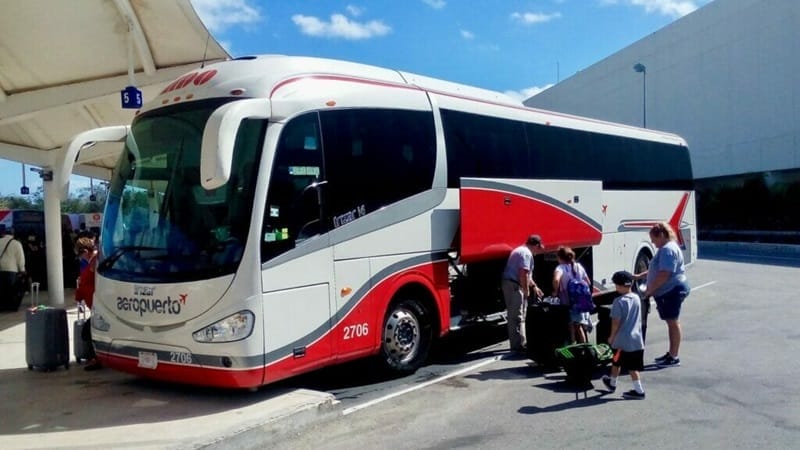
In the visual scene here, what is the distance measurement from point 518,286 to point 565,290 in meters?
0.72

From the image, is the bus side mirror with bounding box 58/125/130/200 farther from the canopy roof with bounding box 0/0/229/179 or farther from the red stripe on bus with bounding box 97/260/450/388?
the canopy roof with bounding box 0/0/229/179

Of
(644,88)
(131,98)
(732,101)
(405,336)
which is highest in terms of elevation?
(644,88)

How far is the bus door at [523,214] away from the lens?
880 centimetres

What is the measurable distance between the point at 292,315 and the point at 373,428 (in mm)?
1320

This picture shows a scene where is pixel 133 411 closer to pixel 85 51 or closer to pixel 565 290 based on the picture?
pixel 565 290

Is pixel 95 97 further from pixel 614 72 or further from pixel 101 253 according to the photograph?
pixel 614 72

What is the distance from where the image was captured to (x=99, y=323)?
7.04 m

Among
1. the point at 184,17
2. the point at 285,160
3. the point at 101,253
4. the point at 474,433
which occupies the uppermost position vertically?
the point at 184,17

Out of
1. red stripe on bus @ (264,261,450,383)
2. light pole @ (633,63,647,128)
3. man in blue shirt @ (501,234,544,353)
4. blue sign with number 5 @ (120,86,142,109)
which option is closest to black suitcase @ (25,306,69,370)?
red stripe on bus @ (264,261,450,383)

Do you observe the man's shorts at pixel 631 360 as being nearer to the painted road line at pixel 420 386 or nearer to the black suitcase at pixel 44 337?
the painted road line at pixel 420 386

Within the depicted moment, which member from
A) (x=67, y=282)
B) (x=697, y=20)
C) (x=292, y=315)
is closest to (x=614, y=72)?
(x=697, y=20)

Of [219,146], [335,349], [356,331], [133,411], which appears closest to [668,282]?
[356,331]

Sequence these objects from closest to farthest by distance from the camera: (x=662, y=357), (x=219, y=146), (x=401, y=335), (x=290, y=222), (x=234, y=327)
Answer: (x=219, y=146) → (x=234, y=327) → (x=290, y=222) → (x=401, y=335) → (x=662, y=357)

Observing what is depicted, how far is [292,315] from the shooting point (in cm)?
653
